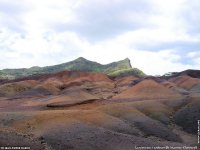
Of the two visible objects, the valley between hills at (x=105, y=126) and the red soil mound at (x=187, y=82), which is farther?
the red soil mound at (x=187, y=82)

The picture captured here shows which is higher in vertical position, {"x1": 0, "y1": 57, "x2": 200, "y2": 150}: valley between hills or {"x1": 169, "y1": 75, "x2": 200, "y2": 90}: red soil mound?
{"x1": 169, "y1": 75, "x2": 200, "y2": 90}: red soil mound

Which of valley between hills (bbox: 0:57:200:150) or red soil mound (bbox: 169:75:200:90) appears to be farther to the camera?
red soil mound (bbox: 169:75:200:90)

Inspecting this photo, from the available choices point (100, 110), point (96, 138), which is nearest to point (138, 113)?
point (100, 110)

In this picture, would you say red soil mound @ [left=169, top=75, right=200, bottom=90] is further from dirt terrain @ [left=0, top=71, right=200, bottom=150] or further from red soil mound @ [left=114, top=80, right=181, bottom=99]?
dirt terrain @ [left=0, top=71, right=200, bottom=150]

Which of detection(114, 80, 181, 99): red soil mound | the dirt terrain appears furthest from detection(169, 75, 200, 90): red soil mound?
the dirt terrain

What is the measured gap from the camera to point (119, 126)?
98.4ft

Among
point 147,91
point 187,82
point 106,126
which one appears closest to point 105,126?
point 106,126

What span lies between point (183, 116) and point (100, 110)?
27.9ft

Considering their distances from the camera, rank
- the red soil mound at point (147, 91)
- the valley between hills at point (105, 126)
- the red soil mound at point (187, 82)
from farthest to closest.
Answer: the red soil mound at point (187, 82), the red soil mound at point (147, 91), the valley between hills at point (105, 126)

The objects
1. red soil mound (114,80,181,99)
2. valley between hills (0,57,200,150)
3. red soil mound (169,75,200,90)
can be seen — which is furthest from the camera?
red soil mound (169,75,200,90)

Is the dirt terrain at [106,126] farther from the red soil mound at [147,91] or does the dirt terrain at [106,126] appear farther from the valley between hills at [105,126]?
the red soil mound at [147,91]

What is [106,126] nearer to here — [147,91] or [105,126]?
[105,126]

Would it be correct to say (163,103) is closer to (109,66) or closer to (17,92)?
(17,92)

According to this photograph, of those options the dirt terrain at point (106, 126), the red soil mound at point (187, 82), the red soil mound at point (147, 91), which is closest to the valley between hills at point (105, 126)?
the dirt terrain at point (106, 126)
